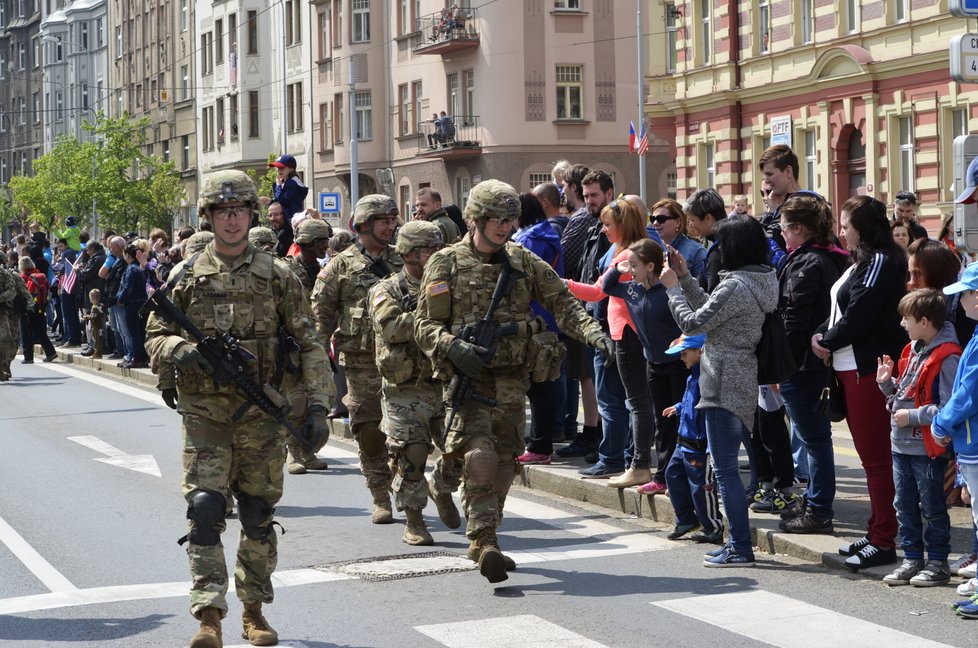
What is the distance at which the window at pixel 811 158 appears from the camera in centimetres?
3406

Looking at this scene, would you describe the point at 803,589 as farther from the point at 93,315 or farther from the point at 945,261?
the point at 93,315

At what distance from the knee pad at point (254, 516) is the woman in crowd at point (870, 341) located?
9.86ft

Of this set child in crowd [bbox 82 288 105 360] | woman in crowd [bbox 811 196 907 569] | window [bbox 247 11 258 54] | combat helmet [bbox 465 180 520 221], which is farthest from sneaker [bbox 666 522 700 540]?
window [bbox 247 11 258 54]

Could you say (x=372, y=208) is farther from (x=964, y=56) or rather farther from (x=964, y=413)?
(x=964, y=413)

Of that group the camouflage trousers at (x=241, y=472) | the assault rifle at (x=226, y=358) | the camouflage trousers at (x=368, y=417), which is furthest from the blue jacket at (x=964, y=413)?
the camouflage trousers at (x=368, y=417)

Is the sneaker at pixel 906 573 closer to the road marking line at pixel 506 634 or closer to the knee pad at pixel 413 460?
the road marking line at pixel 506 634

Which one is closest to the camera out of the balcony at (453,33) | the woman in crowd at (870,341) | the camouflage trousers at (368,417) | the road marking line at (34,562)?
the woman in crowd at (870,341)

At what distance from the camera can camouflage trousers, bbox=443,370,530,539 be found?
7828mm

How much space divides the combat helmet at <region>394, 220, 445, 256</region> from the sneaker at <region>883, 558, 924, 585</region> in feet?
10.5

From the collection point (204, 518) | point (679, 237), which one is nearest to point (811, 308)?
point (679, 237)

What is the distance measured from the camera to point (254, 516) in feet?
22.0

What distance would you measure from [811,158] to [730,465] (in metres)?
27.1

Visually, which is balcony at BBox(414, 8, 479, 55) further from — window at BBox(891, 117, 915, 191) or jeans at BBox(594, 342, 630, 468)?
jeans at BBox(594, 342, 630, 468)

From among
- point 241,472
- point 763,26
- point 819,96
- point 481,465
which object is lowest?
point 481,465
